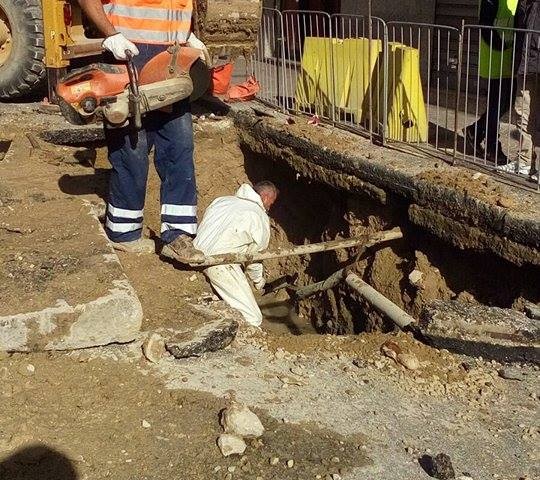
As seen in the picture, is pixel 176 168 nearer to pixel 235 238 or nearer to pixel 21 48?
pixel 235 238

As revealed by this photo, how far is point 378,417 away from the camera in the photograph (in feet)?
12.0

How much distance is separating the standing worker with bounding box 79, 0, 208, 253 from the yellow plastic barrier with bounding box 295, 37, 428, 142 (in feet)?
6.38

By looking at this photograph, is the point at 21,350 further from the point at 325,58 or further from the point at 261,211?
the point at 325,58

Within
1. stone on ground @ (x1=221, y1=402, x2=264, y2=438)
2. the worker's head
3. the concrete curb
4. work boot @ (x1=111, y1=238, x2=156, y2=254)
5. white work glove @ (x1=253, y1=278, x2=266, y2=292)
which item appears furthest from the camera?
white work glove @ (x1=253, y1=278, x2=266, y2=292)

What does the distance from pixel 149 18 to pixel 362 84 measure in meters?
2.56

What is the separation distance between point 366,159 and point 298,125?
128 centimetres

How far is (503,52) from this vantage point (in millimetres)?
6070

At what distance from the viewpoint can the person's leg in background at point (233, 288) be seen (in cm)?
534

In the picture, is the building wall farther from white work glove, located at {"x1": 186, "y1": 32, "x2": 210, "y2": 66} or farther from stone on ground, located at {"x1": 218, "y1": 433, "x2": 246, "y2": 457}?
stone on ground, located at {"x1": 218, "y1": 433, "x2": 246, "y2": 457}

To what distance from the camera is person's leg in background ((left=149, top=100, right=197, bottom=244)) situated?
5312 mm

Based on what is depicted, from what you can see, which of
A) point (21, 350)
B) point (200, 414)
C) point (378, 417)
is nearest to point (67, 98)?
point (21, 350)

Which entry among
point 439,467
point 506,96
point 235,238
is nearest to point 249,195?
point 235,238

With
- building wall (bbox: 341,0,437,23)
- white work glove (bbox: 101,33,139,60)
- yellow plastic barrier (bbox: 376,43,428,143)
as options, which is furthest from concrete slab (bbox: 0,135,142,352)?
building wall (bbox: 341,0,437,23)

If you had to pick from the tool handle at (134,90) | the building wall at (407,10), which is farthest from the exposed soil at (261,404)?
the building wall at (407,10)
